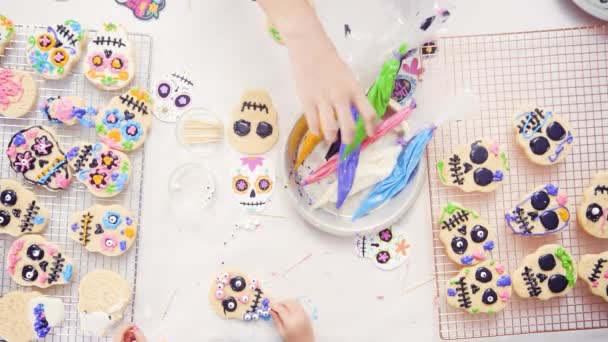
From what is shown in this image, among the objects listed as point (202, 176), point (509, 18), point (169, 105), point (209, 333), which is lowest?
point (209, 333)

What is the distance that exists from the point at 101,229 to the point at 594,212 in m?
1.14

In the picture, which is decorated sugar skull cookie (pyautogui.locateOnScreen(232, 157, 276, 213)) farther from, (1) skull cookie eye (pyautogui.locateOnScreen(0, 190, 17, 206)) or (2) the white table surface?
(1) skull cookie eye (pyautogui.locateOnScreen(0, 190, 17, 206))

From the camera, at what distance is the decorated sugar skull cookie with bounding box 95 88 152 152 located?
1406 mm

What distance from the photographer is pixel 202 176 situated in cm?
145

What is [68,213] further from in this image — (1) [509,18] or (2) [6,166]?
(1) [509,18]

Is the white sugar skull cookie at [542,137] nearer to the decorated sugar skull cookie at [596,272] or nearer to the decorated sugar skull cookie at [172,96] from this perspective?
the decorated sugar skull cookie at [596,272]

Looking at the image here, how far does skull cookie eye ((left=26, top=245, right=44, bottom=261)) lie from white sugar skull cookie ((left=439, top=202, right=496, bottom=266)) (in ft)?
3.01

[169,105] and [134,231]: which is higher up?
[169,105]

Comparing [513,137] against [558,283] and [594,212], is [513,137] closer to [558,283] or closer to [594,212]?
[594,212]

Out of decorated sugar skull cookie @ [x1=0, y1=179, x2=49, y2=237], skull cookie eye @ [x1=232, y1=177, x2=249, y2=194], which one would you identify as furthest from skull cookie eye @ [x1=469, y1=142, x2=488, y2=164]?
decorated sugar skull cookie @ [x1=0, y1=179, x2=49, y2=237]

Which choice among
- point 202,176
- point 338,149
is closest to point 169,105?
point 202,176

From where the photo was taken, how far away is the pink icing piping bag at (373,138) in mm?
1395

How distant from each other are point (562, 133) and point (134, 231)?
1013mm

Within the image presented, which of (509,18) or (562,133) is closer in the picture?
(562,133)
